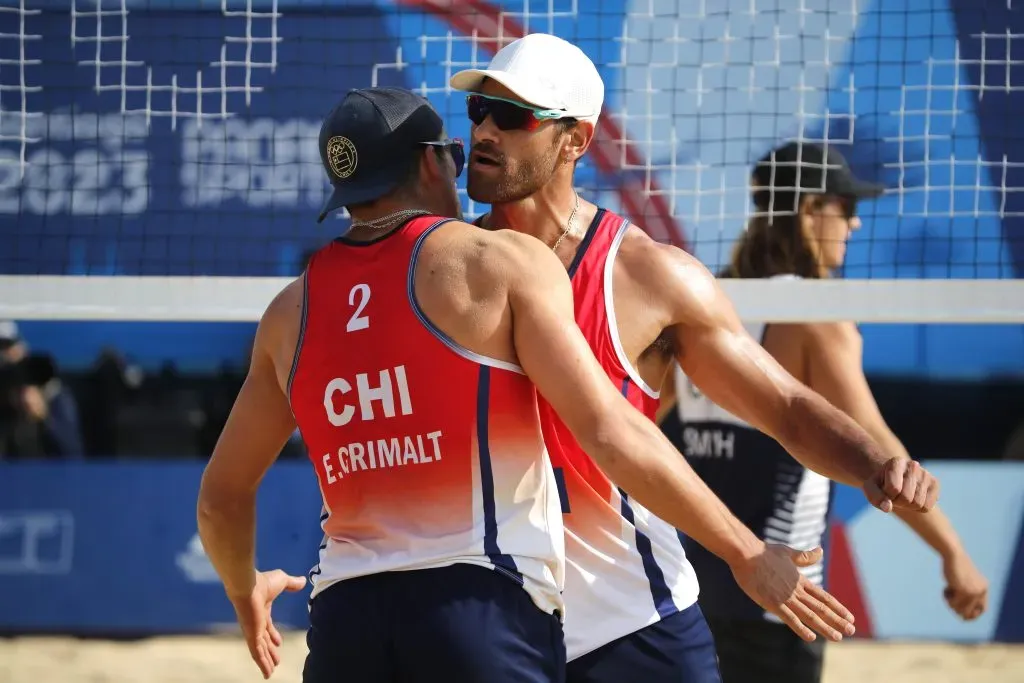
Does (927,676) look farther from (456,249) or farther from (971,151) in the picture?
(456,249)

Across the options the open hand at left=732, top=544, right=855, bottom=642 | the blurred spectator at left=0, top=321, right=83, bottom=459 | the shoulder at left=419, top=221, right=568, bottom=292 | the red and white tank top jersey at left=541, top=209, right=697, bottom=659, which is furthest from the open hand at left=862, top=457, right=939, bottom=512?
the blurred spectator at left=0, top=321, right=83, bottom=459

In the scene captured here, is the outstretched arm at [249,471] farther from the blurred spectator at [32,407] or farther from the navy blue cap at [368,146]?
the blurred spectator at [32,407]

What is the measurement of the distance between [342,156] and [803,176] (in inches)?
77.7

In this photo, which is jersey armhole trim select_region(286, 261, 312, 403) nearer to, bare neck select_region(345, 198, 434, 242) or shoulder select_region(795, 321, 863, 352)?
bare neck select_region(345, 198, 434, 242)

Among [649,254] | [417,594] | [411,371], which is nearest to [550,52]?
[649,254]

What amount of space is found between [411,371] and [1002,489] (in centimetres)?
632

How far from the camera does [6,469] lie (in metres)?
7.95

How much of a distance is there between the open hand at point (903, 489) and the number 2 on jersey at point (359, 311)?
1074 mm

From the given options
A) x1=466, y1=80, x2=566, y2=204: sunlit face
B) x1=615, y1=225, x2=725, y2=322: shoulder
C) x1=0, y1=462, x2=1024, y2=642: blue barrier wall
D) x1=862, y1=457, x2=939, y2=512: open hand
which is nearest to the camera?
x1=862, y1=457, x2=939, y2=512: open hand

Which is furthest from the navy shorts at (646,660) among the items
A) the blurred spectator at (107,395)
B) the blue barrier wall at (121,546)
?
the blurred spectator at (107,395)

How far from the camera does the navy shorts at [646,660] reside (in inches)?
114

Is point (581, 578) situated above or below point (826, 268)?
below

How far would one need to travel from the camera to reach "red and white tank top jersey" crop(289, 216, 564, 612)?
2.46m

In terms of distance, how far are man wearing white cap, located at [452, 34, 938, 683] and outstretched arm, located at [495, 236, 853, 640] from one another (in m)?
0.38
